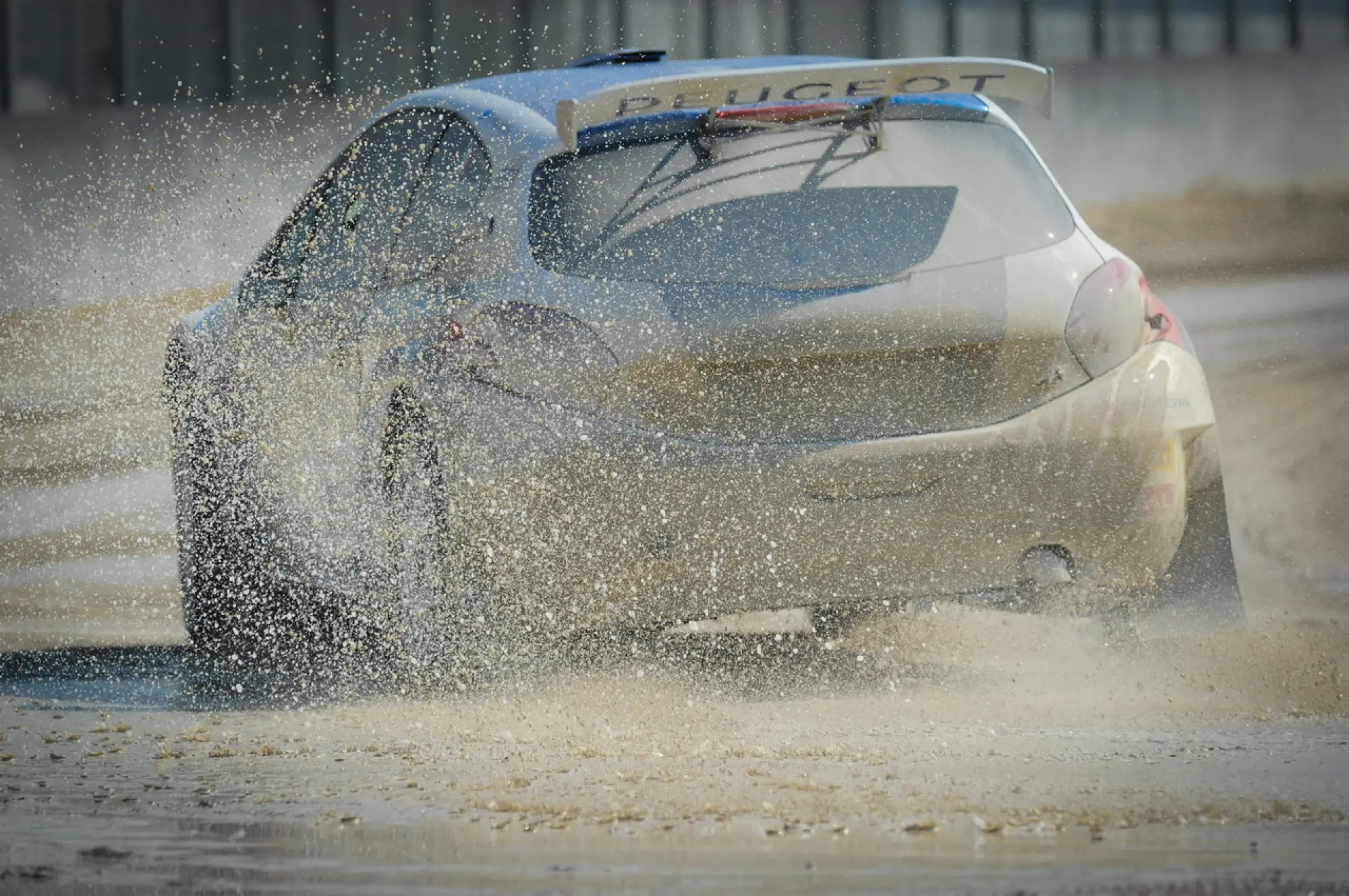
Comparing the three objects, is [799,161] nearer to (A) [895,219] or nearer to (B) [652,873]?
(A) [895,219]

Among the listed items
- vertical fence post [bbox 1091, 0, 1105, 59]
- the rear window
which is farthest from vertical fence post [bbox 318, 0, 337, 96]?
the rear window

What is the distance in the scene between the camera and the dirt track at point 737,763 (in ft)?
14.4

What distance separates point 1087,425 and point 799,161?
985 millimetres

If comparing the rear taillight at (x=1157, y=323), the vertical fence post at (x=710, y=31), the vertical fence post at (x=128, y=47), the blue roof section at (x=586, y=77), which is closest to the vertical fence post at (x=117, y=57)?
the vertical fence post at (x=128, y=47)

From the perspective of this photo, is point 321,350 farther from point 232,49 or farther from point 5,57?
point 5,57

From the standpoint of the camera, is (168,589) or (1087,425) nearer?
Answer: (1087,425)

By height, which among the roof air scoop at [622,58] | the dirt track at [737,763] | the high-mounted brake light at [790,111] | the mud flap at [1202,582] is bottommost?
the dirt track at [737,763]

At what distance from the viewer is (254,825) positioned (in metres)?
4.89

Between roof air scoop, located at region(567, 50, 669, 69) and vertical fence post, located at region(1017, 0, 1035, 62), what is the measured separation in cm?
1249

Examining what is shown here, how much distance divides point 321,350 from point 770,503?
1616 mm

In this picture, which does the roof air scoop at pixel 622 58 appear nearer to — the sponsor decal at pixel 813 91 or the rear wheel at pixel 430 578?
the sponsor decal at pixel 813 91

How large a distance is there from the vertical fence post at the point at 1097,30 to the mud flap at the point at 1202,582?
13532 millimetres

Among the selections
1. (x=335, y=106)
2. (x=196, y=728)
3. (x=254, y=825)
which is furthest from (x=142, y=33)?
(x=254, y=825)

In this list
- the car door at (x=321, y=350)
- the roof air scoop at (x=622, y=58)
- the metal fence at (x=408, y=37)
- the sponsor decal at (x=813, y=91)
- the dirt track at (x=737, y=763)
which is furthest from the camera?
the metal fence at (x=408, y=37)
